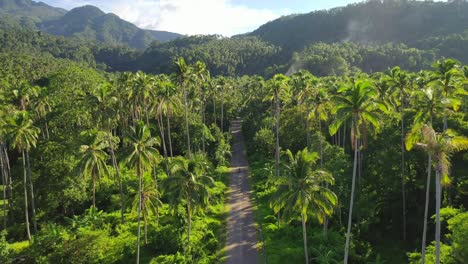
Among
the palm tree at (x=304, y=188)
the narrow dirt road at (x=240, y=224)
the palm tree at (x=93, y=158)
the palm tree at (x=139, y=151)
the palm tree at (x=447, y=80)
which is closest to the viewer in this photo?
the palm tree at (x=304, y=188)

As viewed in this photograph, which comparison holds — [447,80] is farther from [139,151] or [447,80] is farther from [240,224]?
[139,151]

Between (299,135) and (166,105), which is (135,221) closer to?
(166,105)

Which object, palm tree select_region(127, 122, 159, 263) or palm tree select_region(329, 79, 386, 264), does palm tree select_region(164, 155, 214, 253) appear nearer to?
palm tree select_region(127, 122, 159, 263)

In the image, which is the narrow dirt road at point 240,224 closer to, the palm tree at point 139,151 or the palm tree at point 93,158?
the palm tree at point 139,151

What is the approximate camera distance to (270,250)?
4031 centimetres

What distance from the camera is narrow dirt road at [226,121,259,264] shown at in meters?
39.4

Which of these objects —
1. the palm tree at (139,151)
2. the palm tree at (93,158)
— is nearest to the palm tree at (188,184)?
the palm tree at (139,151)

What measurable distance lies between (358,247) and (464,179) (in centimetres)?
1378

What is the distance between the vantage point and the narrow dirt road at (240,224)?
39.4 metres

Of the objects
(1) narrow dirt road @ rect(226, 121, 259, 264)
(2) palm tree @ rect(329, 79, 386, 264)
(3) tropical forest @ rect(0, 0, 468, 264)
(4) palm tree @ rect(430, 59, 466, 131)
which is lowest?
(1) narrow dirt road @ rect(226, 121, 259, 264)

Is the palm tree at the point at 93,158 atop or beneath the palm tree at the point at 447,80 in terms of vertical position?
beneath

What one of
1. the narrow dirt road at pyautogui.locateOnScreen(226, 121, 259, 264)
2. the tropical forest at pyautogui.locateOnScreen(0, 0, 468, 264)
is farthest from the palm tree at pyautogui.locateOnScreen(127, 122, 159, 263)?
the narrow dirt road at pyautogui.locateOnScreen(226, 121, 259, 264)

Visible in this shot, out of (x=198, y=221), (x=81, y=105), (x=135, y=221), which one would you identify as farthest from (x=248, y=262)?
(x=81, y=105)

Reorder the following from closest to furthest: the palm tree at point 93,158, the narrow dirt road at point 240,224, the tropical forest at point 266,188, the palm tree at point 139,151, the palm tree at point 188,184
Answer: the tropical forest at point 266,188, the palm tree at point 139,151, the palm tree at point 188,184, the narrow dirt road at point 240,224, the palm tree at point 93,158
